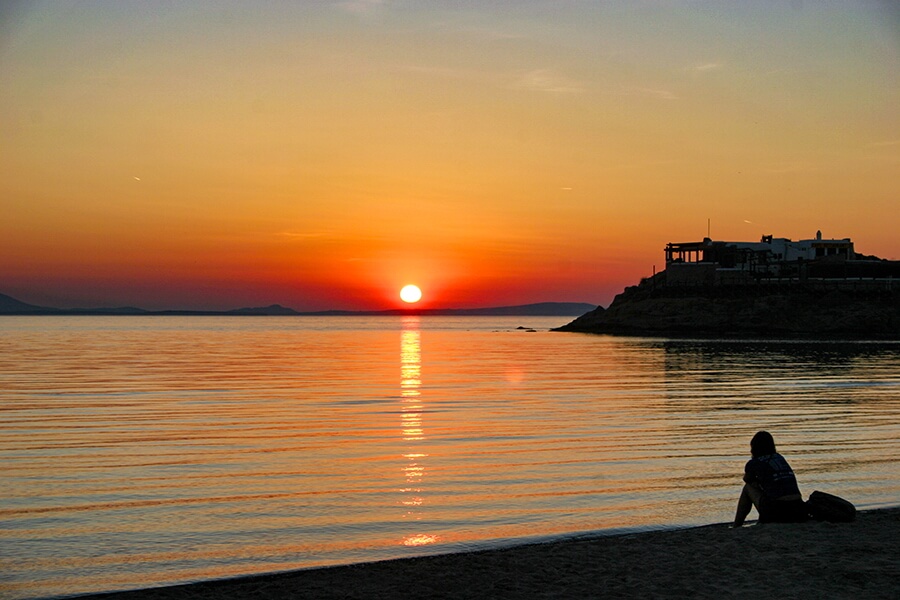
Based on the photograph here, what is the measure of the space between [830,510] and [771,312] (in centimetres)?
11690

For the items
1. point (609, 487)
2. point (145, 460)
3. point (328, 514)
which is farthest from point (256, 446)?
point (609, 487)

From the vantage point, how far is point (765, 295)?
128250 millimetres

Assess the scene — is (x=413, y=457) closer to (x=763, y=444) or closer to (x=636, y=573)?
(x=763, y=444)

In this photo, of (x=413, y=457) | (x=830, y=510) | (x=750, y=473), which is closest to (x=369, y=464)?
(x=413, y=457)

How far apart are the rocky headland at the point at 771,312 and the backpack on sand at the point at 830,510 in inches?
4203

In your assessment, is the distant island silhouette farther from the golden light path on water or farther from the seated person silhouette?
the seated person silhouette

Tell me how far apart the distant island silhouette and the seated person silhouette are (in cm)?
10705

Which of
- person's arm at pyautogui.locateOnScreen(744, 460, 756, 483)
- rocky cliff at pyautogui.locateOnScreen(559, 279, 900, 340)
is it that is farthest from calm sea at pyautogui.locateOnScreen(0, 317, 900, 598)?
rocky cliff at pyautogui.locateOnScreen(559, 279, 900, 340)

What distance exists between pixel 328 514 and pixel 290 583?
Result: 17.3 ft

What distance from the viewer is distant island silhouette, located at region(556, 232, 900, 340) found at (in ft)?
389

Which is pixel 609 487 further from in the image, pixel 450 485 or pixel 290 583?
pixel 290 583

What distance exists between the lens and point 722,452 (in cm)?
2338

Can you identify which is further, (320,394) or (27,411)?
(320,394)

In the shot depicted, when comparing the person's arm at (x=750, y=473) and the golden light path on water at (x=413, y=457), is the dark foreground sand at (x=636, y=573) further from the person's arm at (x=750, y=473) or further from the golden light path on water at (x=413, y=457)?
the golden light path on water at (x=413, y=457)
